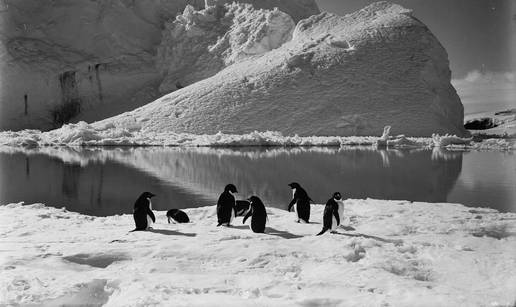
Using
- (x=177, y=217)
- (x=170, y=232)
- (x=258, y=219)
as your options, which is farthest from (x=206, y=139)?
(x=258, y=219)

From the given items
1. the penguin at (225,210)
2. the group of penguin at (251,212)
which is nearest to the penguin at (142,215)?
the group of penguin at (251,212)

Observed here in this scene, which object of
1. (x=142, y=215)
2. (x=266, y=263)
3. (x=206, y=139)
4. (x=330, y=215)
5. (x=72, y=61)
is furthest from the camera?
(x=72, y=61)

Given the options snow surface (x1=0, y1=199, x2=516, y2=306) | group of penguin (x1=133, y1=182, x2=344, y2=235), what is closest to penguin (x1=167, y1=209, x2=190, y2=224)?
group of penguin (x1=133, y1=182, x2=344, y2=235)

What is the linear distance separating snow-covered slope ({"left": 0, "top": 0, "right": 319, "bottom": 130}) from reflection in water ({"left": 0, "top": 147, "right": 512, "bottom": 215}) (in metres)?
24.4

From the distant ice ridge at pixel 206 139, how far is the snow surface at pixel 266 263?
65.2 ft

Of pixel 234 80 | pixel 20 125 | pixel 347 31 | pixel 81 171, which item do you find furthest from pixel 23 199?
pixel 20 125

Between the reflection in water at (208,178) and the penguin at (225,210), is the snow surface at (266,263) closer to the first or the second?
the penguin at (225,210)

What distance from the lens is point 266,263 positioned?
5.37 metres

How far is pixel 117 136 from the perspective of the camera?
30.5 meters

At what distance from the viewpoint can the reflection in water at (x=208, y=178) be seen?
1134 centimetres

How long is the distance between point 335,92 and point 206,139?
974 centimetres

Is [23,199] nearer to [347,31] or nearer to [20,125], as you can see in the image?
[347,31]

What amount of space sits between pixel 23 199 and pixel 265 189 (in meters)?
5.52

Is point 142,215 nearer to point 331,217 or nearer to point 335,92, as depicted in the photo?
point 331,217
